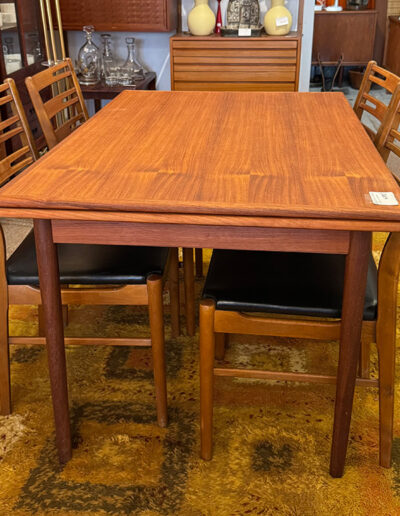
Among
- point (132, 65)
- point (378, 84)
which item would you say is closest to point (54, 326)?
point (378, 84)

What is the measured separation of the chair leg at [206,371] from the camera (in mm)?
1377

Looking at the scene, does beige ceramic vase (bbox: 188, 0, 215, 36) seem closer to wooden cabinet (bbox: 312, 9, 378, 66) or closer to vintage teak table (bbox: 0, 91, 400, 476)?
vintage teak table (bbox: 0, 91, 400, 476)

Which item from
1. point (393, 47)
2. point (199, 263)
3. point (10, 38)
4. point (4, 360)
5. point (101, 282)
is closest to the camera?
point (101, 282)

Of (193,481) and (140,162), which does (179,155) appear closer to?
→ (140,162)

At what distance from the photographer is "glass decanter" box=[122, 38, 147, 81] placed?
3807mm

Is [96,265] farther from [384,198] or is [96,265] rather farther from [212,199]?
[384,198]

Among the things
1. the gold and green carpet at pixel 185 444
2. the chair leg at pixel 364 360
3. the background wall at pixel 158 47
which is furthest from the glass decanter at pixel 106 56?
the chair leg at pixel 364 360

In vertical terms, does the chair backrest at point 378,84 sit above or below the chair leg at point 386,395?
above

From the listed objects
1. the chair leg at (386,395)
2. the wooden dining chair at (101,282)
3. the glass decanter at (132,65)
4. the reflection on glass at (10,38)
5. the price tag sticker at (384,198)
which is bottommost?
the chair leg at (386,395)

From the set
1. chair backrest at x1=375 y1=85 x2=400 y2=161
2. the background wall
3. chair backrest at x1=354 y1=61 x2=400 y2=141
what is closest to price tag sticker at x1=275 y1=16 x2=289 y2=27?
the background wall

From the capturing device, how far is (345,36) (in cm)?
632

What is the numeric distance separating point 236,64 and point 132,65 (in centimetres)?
69

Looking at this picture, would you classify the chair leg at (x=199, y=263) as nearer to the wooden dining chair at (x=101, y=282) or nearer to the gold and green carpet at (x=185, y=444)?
the gold and green carpet at (x=185, y=444)

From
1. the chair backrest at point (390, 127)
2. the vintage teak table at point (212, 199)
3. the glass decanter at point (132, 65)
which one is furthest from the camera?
the glass decanter at point (132, 65)
